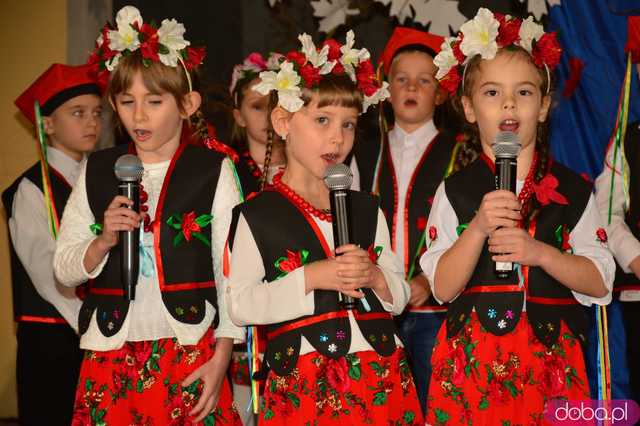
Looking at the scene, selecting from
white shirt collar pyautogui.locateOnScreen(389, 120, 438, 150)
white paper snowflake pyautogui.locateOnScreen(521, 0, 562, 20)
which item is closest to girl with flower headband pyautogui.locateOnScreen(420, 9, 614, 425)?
white shirt collar pyautogui.locateOnScreen(389, 120, 438, 150)

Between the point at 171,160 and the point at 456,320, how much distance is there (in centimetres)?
96

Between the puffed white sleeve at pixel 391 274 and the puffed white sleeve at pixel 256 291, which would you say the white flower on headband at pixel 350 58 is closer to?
the puffed white sleeve at pixel 391 274

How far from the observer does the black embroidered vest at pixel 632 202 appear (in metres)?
3.55

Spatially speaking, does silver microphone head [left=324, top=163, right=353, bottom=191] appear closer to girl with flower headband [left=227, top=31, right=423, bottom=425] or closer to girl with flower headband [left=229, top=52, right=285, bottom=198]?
girl with flower headband [left=227, top=31, right=423, bottom=425]

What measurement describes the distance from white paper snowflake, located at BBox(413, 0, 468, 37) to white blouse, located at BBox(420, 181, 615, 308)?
198cm

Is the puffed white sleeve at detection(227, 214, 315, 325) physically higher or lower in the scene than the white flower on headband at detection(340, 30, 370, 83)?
lower

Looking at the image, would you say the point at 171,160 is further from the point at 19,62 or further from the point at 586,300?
the point at 19,62

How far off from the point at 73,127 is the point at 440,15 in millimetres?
1821

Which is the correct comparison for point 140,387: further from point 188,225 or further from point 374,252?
point 374,252

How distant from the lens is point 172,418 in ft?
8.52

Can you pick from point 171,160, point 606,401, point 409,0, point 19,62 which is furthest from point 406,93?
point 19,62

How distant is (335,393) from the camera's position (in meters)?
2.41

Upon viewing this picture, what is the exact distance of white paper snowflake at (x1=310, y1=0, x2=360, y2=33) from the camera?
475 centimetres

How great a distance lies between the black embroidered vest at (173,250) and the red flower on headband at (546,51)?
98 cm
